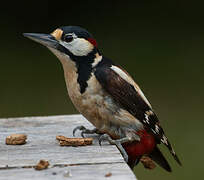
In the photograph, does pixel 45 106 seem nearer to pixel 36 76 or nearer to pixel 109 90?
pixel 36 76

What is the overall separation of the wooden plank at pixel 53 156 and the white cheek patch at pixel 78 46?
1.61ft

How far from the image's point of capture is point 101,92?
3.36 m

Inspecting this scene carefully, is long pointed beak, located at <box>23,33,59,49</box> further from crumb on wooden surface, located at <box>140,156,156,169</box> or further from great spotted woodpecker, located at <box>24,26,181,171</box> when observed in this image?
crumb on wooden surface, located at <box>140,156,156,169</box>

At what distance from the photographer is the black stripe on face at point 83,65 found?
3381 millimetres

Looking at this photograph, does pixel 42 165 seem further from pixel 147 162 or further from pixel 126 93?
pixel 147 162

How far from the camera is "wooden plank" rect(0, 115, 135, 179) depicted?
8.37 ft

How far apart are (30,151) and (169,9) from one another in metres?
8.17

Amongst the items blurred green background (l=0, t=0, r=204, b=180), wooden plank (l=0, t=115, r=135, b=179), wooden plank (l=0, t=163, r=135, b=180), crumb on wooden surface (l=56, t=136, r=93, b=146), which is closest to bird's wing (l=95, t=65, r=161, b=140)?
wooden plank (l=0, t=115, r=135, b=179)

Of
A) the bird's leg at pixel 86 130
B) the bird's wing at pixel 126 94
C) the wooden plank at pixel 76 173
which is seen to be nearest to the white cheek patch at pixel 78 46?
the bird's wing at pixel 126 94

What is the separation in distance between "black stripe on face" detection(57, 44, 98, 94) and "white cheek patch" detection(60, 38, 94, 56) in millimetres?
19

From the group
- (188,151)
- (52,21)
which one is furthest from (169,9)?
(188,151)

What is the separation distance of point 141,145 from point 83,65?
0.62 m

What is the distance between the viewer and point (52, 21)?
10141mm

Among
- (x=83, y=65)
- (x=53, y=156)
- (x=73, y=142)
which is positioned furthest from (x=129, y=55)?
(x=53, y=156)
